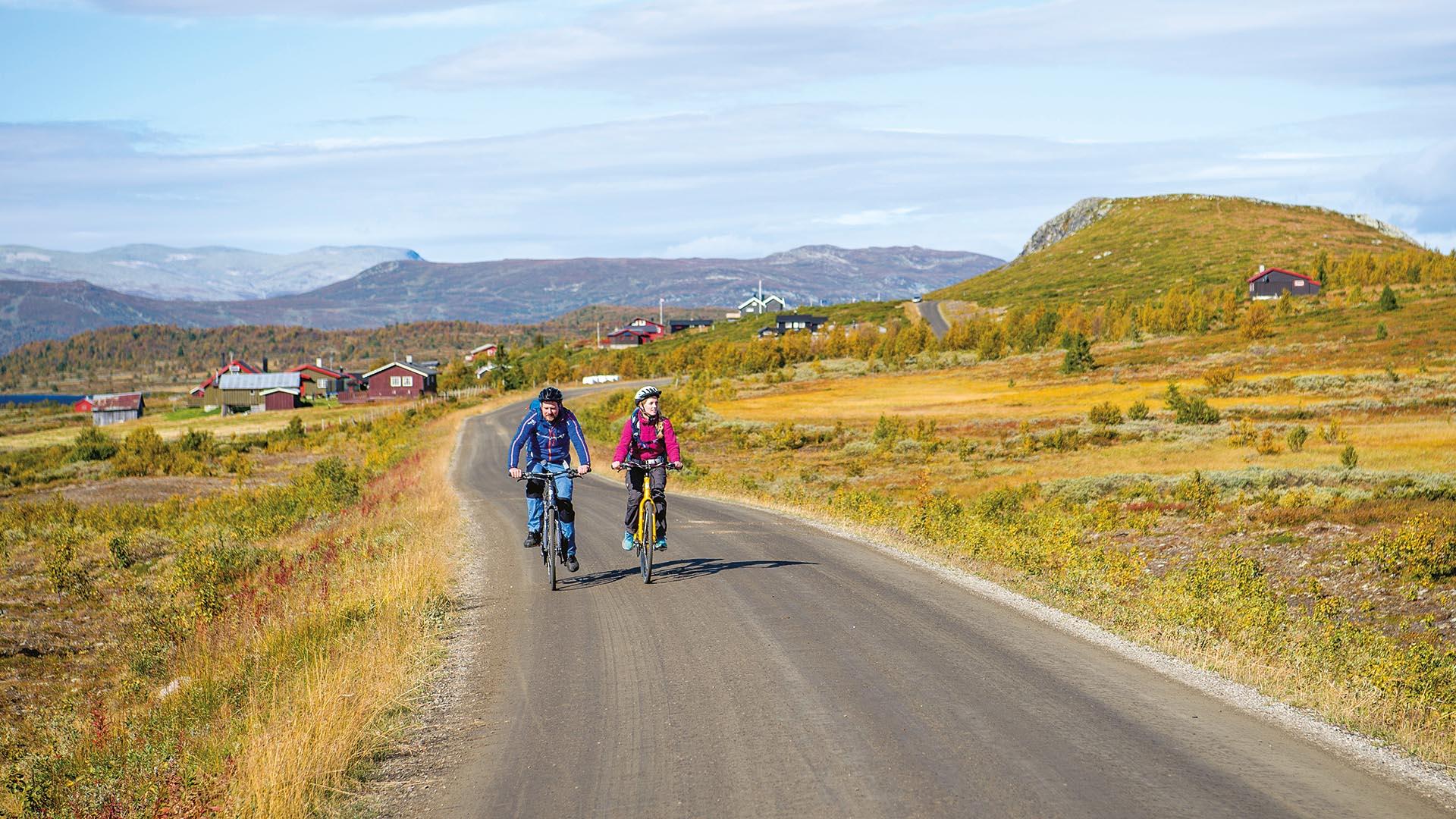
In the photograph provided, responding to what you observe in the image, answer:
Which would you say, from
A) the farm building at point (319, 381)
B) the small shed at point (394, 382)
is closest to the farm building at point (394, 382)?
the small shed at point (394, 382)

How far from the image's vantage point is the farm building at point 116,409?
440ft

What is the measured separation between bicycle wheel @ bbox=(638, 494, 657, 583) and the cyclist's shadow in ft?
1.34

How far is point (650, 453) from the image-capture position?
14266mm

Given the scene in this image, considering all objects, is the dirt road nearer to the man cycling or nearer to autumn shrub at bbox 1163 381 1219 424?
the man cycling

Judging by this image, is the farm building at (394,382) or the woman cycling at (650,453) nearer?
the woman cycling at (650,453)

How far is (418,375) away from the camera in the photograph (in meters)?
136

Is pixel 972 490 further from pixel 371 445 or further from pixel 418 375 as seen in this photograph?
pixel 418 375

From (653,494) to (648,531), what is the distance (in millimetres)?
495

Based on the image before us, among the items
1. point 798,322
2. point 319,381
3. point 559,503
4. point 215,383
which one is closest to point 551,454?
point 559,503

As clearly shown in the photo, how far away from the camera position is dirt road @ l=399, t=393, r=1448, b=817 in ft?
20.9

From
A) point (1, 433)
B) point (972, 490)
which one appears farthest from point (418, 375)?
point (972, 490)

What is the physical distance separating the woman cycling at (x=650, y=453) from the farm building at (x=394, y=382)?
412 ft

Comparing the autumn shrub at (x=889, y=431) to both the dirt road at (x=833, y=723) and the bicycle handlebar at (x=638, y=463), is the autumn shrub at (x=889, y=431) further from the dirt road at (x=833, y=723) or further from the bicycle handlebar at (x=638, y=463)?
the dirt road at (x=833, y=723)

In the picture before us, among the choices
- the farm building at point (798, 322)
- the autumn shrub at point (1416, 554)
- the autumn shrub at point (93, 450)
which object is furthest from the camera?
the farm building at point (798, 322)
